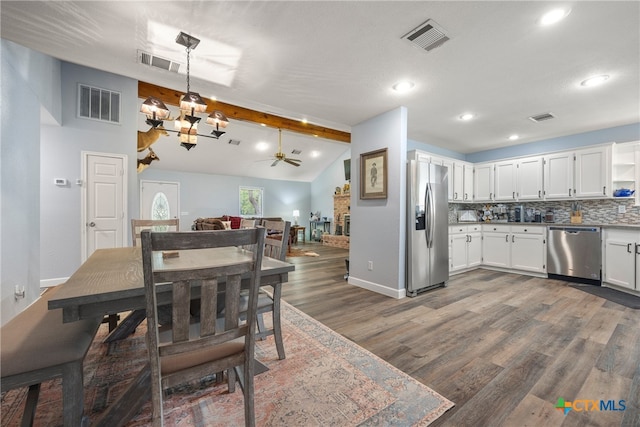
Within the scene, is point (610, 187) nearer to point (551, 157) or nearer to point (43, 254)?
point (551, 157)

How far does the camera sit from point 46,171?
3.52m

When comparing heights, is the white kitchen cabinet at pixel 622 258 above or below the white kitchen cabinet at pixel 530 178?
below

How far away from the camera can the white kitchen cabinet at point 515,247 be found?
4.35 m

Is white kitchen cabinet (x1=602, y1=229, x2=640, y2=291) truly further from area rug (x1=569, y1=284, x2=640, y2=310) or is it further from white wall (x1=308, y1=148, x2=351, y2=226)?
white wall (x1=308, y1=148, x2=351, y2=226)

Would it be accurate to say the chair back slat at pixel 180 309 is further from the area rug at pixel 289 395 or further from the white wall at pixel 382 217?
the white wall at pixel 382 217

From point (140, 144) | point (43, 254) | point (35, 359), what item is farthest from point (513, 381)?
point (140, 144)

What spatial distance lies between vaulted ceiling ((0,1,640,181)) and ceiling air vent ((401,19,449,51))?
0.16ft

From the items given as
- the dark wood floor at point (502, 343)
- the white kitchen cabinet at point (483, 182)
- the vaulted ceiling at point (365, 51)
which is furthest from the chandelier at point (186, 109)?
the white kitchen cabinet at point (483, 182)

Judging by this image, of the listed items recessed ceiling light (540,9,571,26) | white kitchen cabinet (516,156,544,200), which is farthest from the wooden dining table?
white kitchen cabinet (516,156,544,200)

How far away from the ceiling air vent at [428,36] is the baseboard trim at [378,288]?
269cm

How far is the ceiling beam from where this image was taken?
183 inches

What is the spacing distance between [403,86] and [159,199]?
8.17 m

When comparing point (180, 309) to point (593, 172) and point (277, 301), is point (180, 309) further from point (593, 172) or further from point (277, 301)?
point (593, 172)

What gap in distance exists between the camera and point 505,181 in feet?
16.2
